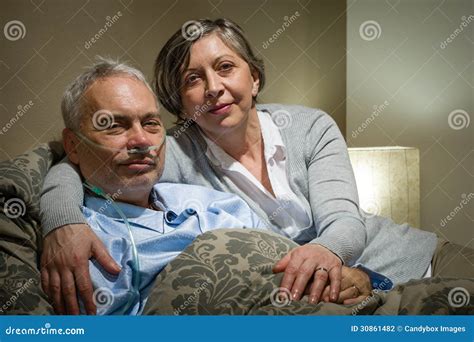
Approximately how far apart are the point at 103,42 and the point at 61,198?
444 millimetres

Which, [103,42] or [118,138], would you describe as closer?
[118,138]

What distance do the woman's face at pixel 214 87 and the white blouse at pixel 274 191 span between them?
0.07 metres

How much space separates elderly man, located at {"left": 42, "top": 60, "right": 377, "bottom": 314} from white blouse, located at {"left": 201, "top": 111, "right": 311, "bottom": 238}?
0.09m

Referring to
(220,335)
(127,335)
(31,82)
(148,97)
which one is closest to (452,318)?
(220,335)

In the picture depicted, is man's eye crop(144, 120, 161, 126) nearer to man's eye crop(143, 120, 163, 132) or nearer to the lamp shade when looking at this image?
man's eye crop(143, 120, 163, 132)

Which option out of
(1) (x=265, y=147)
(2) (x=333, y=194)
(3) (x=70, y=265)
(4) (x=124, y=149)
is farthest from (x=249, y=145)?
(3) (x=70, y=265)

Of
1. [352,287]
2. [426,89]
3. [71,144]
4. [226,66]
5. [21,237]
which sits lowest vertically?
[21,237]

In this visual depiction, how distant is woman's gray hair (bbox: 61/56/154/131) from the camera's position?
128 centimetres

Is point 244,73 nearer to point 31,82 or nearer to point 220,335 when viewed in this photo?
point 31,82

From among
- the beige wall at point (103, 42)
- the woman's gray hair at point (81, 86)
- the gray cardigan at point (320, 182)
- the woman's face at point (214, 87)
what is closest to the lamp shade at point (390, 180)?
the gray cardigan at point (320, 182)

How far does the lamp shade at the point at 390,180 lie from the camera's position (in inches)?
67.7

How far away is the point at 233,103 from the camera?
141cm

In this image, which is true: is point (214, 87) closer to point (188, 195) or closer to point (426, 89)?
point (188, 195)

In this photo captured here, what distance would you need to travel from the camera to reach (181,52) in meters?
1.39
